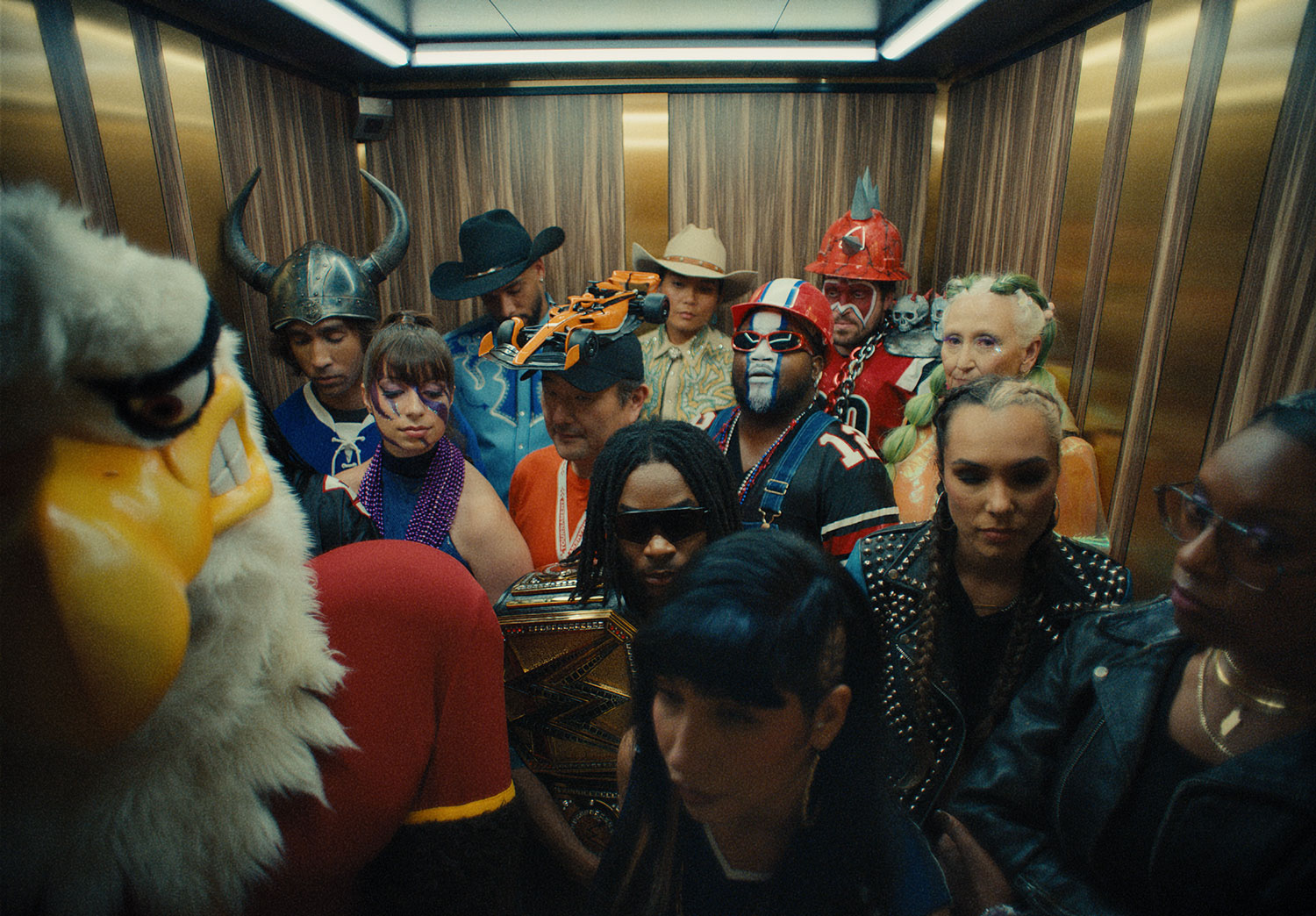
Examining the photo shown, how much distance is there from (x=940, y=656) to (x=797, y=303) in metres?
1.06

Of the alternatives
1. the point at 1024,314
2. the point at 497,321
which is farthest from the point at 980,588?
the point at 497,321

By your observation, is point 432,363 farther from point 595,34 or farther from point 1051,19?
point 1051,19

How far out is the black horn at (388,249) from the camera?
7.88 ft

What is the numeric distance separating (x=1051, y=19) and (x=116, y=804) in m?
3.27

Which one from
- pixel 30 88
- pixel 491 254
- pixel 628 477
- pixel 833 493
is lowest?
pixel 833 493

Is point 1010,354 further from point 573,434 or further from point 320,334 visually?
point 320,334

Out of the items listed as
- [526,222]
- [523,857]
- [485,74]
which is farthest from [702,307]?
[523,857]

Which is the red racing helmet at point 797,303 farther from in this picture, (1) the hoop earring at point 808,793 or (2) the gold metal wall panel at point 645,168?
(2) the gold metal wall panel at point 645,168

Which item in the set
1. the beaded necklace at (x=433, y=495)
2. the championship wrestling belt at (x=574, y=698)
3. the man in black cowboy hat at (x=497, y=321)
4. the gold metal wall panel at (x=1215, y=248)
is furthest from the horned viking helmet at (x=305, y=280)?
the gold metal wall panel at (x=1215, y=248)

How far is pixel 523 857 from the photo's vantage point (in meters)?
0.95

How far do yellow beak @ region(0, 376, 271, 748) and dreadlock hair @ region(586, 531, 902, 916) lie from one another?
0.35 m

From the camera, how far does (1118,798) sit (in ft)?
2.23

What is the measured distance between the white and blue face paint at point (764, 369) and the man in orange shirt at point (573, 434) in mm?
299

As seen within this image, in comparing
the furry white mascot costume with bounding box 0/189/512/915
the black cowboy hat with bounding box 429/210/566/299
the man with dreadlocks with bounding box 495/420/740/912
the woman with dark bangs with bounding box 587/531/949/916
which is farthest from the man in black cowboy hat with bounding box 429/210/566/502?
the woman with dark bangs with bounding box 587/531/949/916
